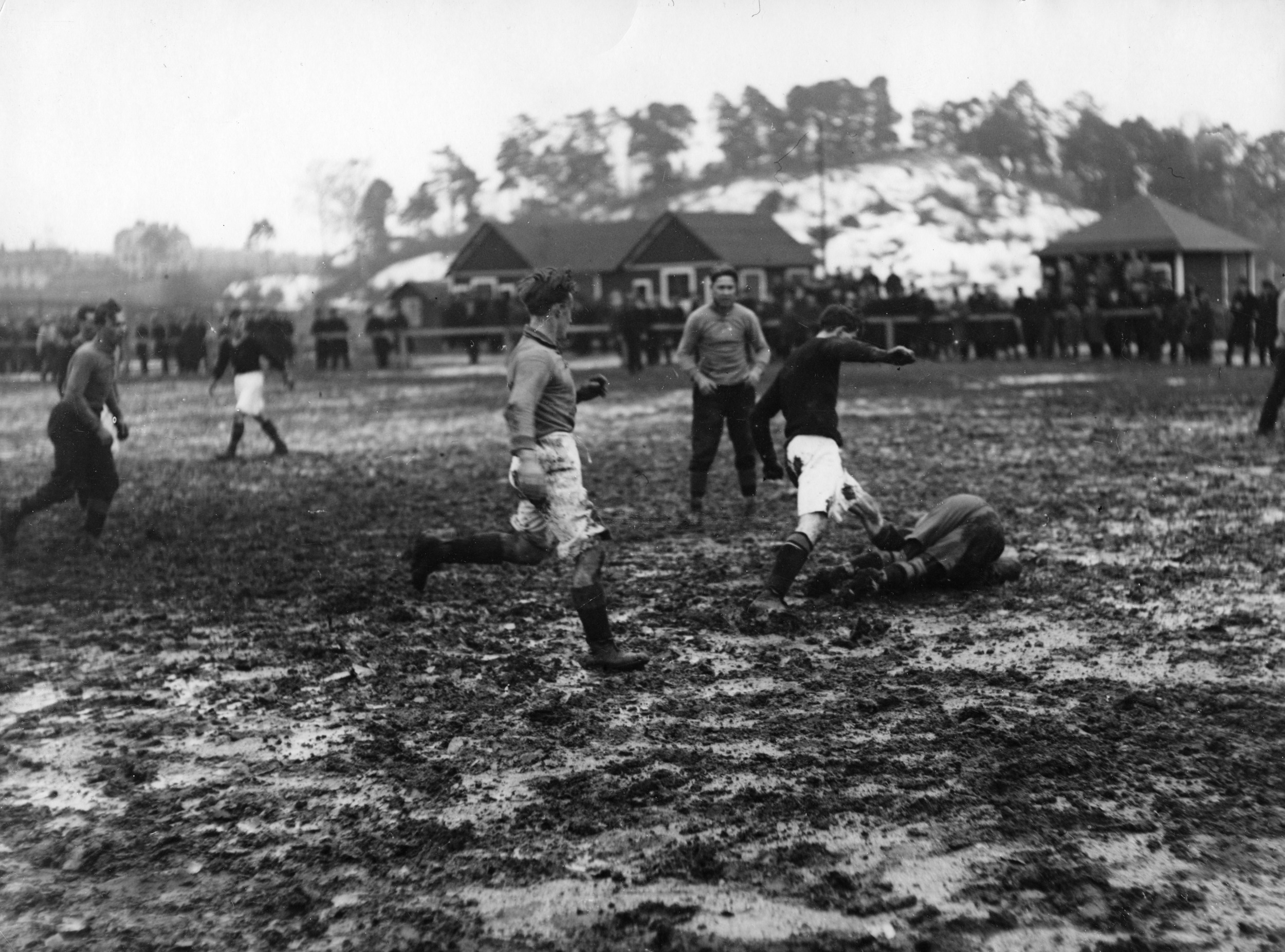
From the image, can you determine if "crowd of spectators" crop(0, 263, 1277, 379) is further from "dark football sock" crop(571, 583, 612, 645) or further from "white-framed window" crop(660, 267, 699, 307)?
"dark football sock" crop(571, 583, 612, 645)

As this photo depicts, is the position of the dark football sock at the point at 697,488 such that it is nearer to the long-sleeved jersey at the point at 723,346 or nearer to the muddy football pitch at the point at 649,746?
the muddy football pitch at the point at 649,746

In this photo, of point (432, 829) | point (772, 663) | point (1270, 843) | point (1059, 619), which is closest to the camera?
point (1270, 843)

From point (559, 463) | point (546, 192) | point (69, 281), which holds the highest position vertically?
point (546, 192)

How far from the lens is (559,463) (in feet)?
21.1

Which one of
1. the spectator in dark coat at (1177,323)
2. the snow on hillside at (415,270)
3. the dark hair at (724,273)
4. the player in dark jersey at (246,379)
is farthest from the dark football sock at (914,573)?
the snow on hillside at (415,270)

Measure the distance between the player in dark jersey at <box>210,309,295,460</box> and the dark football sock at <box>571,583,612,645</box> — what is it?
33.3ft

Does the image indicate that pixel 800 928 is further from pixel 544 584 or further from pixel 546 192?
pixel 546 192

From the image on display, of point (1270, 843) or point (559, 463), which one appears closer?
point (1270, 843)

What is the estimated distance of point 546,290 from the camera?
20.5 feet

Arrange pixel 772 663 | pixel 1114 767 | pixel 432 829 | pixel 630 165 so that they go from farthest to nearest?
1. pixel 630 165
2. pixel 772 663
3. pixel 1114 767
4. pixel 432 829

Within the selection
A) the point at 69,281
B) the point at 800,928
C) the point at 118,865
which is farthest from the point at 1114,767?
the point at 69,281

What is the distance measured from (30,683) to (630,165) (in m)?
122

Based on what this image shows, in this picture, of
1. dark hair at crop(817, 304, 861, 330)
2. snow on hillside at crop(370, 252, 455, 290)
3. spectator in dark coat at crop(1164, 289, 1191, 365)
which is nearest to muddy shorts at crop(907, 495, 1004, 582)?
dark hair at crop(817, 304, 861, 330)

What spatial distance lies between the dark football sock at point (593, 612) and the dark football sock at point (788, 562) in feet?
4.10
